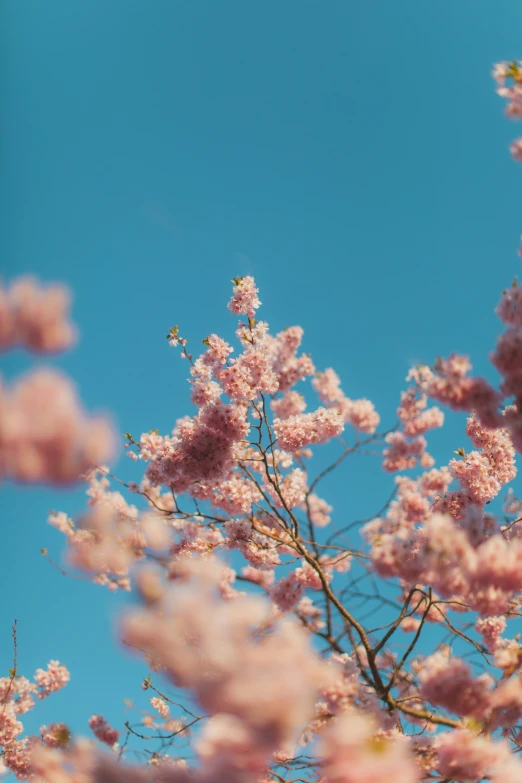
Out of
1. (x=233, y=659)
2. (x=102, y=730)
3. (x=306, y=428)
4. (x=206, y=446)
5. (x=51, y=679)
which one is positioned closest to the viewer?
(x=233, y=659)

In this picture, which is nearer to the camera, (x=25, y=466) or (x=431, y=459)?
(x=25, y=466)

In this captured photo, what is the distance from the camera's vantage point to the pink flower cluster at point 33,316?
1.77 m

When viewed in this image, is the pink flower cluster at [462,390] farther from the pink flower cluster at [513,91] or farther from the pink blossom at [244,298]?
the pink blossom at [244,298]

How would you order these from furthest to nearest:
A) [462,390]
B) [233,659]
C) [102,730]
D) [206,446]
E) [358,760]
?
[102,730] → [206,446] → [462,390] → [358,760] → [233,659]

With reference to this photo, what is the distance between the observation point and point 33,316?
5.81ft

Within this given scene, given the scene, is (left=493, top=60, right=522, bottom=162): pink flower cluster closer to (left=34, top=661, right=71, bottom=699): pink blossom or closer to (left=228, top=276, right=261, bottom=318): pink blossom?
(left=228, top=276, right=261, bottom=318): pink blossom

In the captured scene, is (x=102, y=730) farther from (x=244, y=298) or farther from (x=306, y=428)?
(x=244, y=298)

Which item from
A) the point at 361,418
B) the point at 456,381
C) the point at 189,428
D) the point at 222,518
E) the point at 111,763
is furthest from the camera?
the point at 361,418

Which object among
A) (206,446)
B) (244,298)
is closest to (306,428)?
(206,446)

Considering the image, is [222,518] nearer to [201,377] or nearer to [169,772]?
[201,377]

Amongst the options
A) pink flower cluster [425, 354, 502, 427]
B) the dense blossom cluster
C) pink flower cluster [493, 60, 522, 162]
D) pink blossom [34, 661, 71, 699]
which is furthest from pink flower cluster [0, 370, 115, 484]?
pink blossom [34, 661, 71, 699]

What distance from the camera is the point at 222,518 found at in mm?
5383

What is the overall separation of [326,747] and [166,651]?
0.69 m

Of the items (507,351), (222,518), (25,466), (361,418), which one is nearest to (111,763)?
(25,466)
